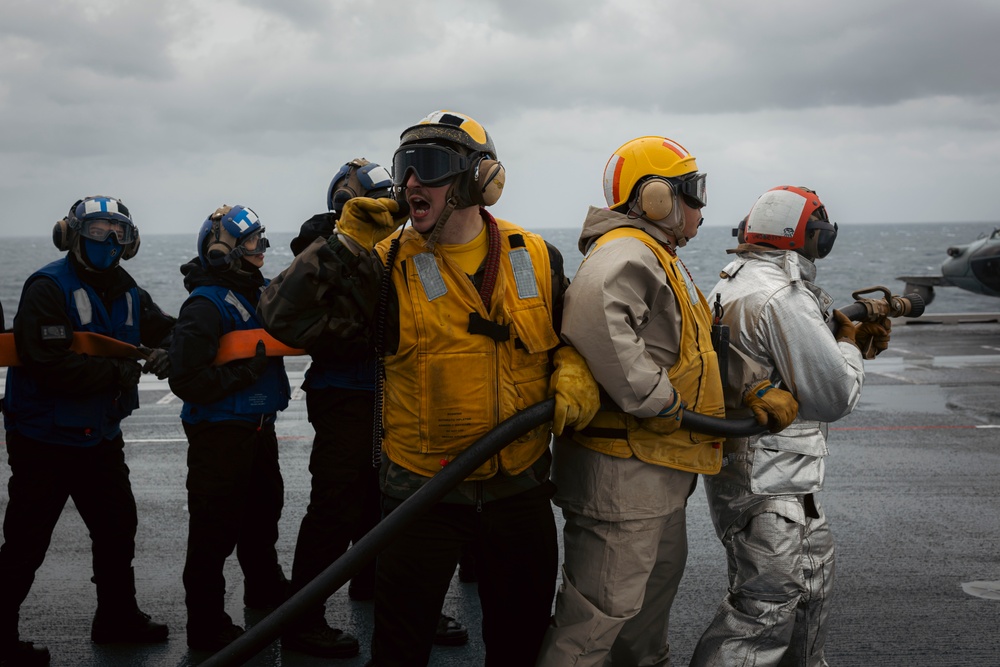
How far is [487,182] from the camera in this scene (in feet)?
9.98

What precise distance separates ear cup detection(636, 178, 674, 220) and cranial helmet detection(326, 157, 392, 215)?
195 centimetres

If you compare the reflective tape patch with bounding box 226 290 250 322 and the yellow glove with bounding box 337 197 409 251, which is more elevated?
the yellow glove with bounding box 337 197 409 251

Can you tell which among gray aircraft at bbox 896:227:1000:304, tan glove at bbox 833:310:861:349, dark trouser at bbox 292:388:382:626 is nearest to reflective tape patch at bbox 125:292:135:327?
dark trouser at bbox 292:388:382:626

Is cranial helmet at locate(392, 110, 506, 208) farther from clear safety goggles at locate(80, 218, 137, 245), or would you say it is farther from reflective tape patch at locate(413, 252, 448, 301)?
clear safety goggles at locate(80, 218, 137, 245)

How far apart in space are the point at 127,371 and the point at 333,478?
3.53 feet

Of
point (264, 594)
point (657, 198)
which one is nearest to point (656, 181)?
point (657, 198)

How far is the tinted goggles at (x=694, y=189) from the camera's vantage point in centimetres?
330

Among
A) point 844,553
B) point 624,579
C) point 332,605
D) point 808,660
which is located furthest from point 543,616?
point 844,553

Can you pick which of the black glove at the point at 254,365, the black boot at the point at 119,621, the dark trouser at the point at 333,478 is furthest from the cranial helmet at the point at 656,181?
the black boot at the point at 119,621

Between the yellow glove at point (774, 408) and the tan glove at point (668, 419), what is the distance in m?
0.36

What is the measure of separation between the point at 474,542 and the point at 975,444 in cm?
679

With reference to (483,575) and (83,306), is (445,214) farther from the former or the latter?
(83,306)

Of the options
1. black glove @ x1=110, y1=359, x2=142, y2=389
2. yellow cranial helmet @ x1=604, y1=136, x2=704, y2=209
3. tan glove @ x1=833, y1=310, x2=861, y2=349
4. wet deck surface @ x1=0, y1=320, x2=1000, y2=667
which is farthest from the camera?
wet deck surface @ x1=0, y1=320, x2=1000, y2=667

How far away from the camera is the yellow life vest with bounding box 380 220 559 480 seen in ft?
9.80
